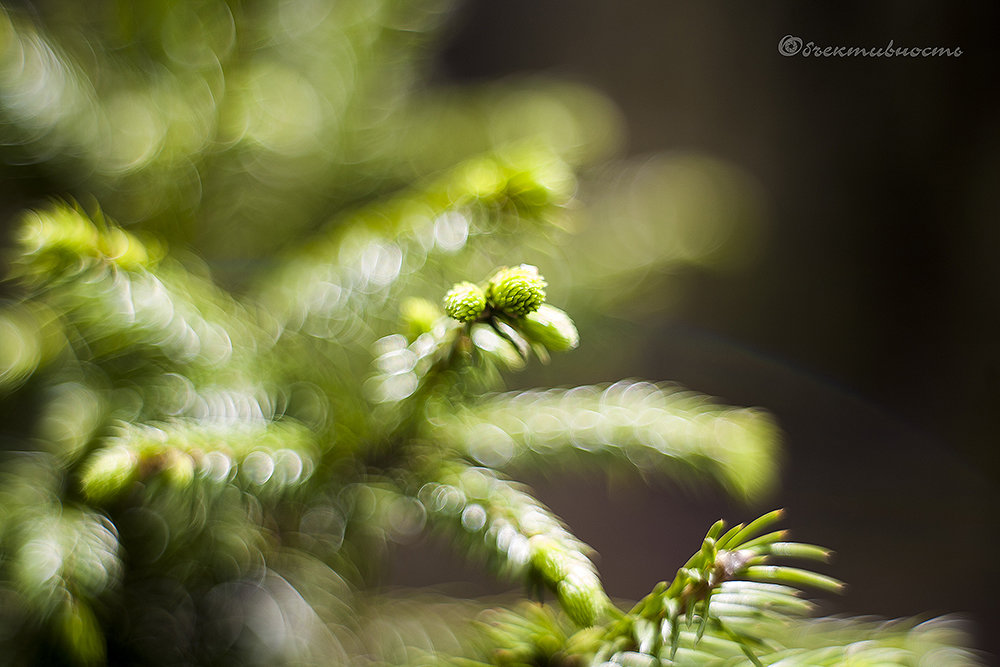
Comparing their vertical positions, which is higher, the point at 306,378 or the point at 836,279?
the point at 836,279

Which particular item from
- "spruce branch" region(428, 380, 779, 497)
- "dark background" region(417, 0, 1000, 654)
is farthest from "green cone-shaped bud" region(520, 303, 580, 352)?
"dark background" region(417, 0, 1000, 654)

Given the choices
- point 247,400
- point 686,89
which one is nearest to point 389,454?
point 247,400

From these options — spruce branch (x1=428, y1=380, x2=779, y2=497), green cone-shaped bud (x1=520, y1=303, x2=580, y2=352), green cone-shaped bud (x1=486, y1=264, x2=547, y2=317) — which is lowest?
spruce branch (x1=428, y1=380, x2=779, y2=497)

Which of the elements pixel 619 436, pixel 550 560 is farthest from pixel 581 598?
pixel 619 436

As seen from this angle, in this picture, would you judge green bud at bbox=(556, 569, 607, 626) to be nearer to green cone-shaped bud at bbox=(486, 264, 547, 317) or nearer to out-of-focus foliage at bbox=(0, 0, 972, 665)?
out-of-focus foliage at bbox=(0, 0, 972, 665)

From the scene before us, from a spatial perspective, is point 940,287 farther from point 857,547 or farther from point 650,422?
point 650,422

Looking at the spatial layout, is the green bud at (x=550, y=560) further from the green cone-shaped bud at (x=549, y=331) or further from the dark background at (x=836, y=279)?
the dark background at (x=836, y=279)

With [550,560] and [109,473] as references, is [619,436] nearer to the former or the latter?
[550,560]
